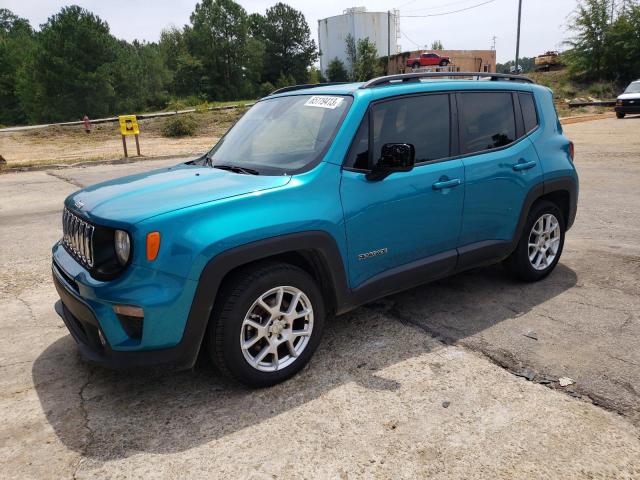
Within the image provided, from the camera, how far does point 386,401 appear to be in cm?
294

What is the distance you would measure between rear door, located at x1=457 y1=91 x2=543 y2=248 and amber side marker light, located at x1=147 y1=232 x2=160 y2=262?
2289 mm

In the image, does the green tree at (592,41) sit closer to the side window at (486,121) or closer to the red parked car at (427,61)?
the red parked car at (427,61)

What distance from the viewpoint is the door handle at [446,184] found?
3678mm

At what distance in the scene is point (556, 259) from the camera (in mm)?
4863

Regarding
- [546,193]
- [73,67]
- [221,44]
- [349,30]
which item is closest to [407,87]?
[546,193]

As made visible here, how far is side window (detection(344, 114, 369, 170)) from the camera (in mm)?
3354

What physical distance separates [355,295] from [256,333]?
0.72 m

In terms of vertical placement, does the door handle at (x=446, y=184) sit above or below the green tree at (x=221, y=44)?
below

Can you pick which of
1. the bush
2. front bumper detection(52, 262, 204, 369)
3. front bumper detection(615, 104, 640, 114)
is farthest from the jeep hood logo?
the bush

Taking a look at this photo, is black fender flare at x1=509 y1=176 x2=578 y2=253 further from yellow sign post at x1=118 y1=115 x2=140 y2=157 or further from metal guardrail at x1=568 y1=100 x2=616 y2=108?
metal guardrail at x1=568 y1=100 x2=616 y2=108

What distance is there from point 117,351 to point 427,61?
167 ft

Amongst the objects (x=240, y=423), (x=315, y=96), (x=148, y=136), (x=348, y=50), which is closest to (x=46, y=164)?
(x=148, y=136)

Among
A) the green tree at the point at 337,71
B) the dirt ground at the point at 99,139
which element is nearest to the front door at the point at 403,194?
the dirt ground at the point at 99,139

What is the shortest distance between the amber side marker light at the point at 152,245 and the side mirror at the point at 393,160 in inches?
54.3
